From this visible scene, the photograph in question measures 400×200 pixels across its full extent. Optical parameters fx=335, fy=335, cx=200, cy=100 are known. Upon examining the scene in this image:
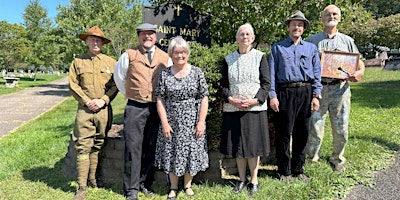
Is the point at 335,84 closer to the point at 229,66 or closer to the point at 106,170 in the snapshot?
the point at 229,66

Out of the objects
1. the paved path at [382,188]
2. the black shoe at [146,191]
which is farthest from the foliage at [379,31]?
the black shoe at [146,191]

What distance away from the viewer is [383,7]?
55.4 m

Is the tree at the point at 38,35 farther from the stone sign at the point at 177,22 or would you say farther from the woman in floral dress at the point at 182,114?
the woman in floral dress at the point at 182,114

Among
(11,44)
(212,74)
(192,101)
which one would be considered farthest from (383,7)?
(192,101)

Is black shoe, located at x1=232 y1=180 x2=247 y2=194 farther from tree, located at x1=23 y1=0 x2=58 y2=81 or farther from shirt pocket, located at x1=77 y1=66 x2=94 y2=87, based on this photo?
tree, located at x1=23 y1=0 x2=58 y2=81

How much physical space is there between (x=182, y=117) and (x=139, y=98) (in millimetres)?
572

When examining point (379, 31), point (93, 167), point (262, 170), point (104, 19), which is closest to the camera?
point (93, 167)

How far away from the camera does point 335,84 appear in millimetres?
4461

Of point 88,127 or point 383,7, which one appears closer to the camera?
point 88,127

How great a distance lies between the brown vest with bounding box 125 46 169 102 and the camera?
390 centimetres

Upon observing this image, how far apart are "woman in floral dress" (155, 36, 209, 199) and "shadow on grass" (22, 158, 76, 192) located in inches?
66.1

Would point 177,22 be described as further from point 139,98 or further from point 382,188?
point 382,188

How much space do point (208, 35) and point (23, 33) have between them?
38747 mm

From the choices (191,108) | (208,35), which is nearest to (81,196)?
(191,108)
